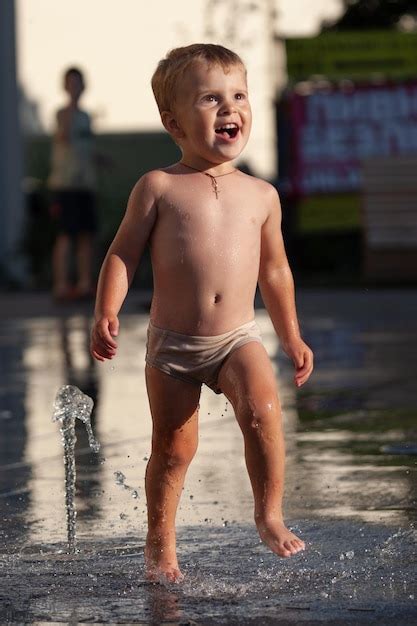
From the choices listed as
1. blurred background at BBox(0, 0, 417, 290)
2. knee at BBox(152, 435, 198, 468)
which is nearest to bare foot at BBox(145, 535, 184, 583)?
knee at BBox(152, 435, 198, 468)

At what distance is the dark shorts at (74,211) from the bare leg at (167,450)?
976cm

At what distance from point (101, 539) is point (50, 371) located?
4560 mm

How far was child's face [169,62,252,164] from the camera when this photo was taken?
4930 millimetres

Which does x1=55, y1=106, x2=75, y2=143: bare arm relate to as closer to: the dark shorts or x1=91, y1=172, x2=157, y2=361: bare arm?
the dark shorts

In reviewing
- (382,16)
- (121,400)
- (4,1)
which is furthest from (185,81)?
(382,16)

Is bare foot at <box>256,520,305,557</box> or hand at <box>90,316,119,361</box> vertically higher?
hand at <box>90,316,119,361</box>

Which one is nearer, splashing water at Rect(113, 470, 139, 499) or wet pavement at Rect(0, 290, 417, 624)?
wet pavement at Rect(0, 290, 417, 624)

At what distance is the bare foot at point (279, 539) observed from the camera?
15.6 ft

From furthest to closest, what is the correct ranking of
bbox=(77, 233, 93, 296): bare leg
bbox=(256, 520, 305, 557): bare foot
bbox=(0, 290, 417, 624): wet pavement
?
bbox=(77, 233, 93, 296): bare leg < bbox=(256, 520, 305, 557): bare foot < bbox=(0, 290, 417, 624): wet pavement

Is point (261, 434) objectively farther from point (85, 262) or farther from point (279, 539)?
point (85, 262)

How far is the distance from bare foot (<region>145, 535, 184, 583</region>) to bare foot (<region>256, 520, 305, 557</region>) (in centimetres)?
25

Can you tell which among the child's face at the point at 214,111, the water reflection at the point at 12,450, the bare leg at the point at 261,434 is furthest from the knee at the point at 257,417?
A: the water reflection at the point at 12,450

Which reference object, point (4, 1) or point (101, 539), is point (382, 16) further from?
point (101, 539)

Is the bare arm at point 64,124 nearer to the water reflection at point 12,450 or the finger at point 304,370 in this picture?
the water reflection at point 12,450
